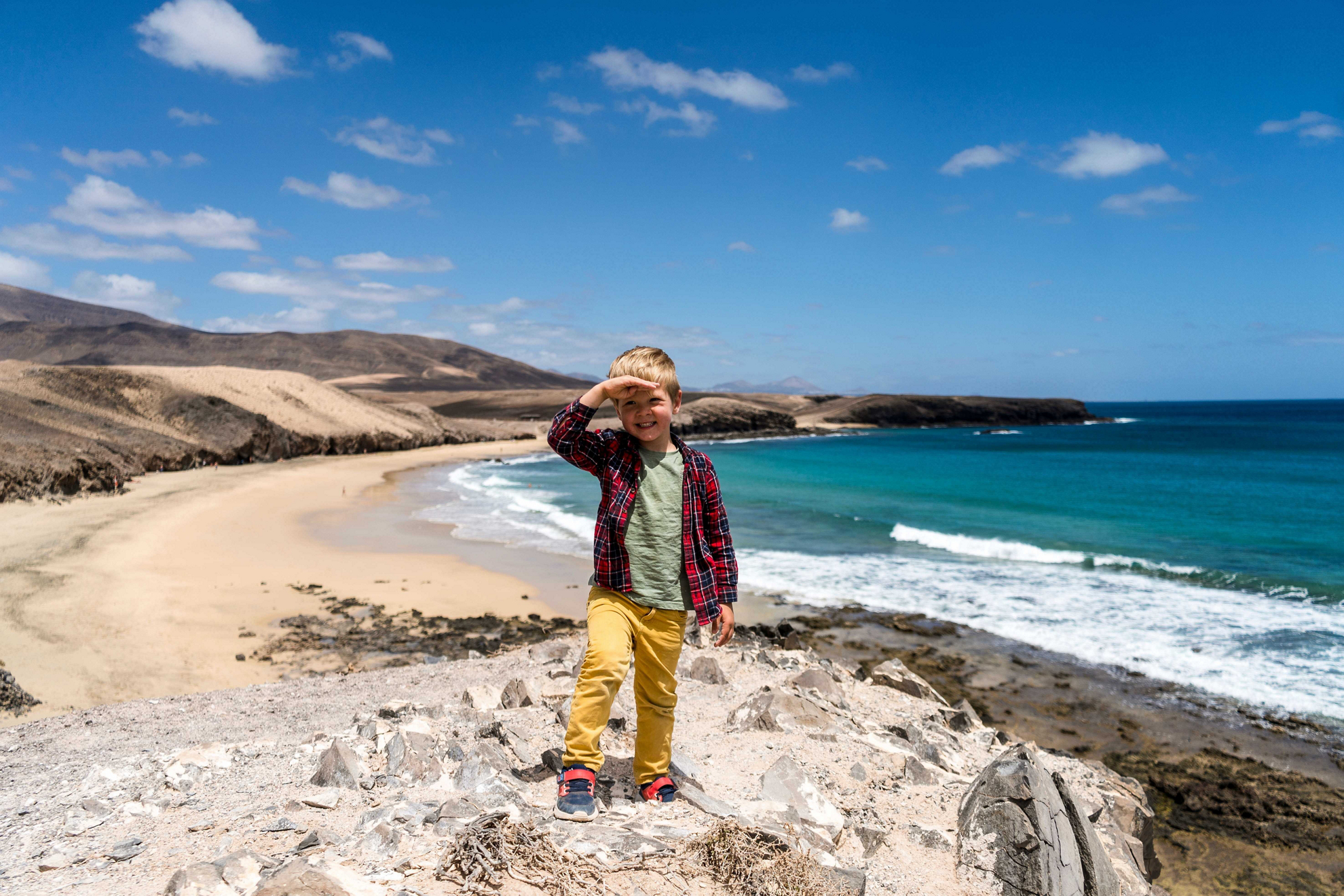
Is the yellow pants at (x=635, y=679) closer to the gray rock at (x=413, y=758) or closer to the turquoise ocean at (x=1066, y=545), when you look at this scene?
the gray rock at (x=413, y=758)

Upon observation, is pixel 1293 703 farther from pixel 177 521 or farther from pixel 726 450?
pixel 726 450

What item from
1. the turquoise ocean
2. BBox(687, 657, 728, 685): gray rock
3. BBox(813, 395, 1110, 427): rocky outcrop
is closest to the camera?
BBox(687, 657, 728, 685): gray rock

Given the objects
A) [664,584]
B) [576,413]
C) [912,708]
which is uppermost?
[576,413]

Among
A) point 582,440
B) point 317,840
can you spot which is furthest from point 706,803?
point 582,440

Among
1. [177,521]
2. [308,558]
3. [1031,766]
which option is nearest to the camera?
[1031,766]

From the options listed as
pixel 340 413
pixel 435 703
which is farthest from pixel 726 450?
pixel 435 703

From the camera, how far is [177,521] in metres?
18.3

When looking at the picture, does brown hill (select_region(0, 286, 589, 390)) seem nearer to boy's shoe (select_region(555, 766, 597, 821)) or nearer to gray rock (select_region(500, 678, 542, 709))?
gray rock (select_region(500, 678, 542, 709))

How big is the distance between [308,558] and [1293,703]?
1726 centimetres

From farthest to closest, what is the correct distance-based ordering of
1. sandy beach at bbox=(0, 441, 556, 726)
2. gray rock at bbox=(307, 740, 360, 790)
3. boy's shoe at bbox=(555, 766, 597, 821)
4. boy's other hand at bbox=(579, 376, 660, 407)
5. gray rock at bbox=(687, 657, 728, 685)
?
1. sandy beach at bbox=(0, 441, 556, 726)
2. gray rock at bbox=(687, 657, 728, 685)
3. gray rock at bbox=(307, 740, 360, 790)
4. boy's other hand at bbox=(579, 376, 660, 407)
5. boy's shoe at bbox=(555, 766, 597, 821)

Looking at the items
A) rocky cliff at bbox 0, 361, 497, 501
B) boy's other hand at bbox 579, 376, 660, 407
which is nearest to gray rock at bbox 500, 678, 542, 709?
boy's other hand at bbox 579, 376, 660, 407

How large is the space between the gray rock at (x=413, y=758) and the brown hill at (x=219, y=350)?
147 metres

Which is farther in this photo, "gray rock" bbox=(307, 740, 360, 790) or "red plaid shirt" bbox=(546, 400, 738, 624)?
"gray rock" bbox=(307, 740, 360, 790)

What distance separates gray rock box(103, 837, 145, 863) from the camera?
2.58m
